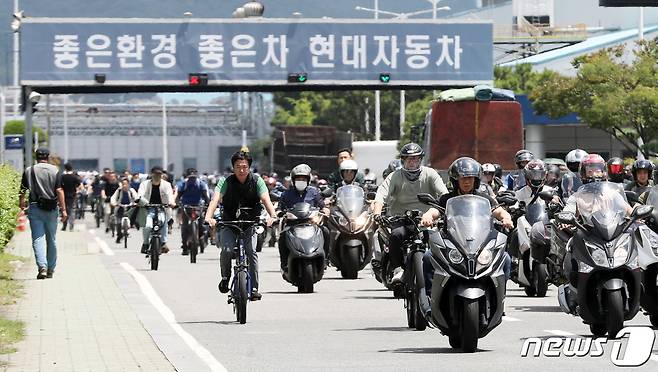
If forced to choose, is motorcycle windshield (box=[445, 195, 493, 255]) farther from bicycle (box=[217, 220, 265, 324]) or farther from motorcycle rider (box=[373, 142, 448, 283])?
bicycle (box=[217, 220, 265, 324])

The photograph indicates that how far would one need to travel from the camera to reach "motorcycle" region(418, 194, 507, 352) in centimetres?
1332

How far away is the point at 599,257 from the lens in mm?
14078

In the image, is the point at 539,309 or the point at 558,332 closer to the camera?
the point at 558,332

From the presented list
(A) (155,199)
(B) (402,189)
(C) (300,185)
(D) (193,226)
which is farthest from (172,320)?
(D) (193,226)

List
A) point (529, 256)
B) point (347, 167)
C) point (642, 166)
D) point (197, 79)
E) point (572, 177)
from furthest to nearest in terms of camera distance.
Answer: point (197, 79) → point (347, 167) → point (572, 177) → point (529, 256) → point (642, 166)

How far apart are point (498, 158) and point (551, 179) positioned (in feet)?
55.2

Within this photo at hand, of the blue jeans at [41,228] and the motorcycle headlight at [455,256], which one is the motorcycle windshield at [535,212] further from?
the motorcycle headlight at [455,256]

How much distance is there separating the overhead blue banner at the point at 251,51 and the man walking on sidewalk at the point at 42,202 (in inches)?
812

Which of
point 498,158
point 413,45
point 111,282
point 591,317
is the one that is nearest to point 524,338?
point 591,317

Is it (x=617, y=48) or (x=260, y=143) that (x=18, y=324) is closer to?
(x=617, y=48)

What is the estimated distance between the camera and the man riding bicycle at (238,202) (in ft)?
57.0

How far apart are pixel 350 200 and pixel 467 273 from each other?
11360mm

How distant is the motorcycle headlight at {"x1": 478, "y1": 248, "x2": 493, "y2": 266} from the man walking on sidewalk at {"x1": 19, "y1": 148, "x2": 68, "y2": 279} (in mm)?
11519

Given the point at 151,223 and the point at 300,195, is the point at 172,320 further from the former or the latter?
the point at 151,223
